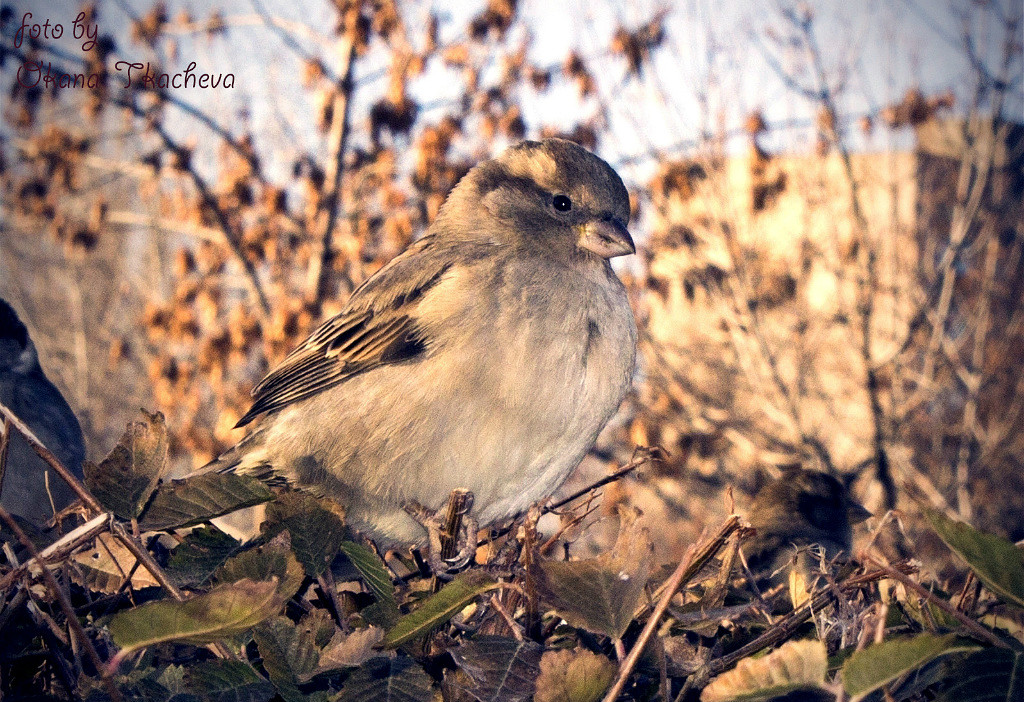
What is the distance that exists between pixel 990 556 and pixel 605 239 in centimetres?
191

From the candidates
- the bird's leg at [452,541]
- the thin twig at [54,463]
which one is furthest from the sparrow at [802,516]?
the thin twig at [54,463]

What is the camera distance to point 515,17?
6.24 metres

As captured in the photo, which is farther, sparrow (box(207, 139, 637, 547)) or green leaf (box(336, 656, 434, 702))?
sparrow (box(207, 139, 637, 547))

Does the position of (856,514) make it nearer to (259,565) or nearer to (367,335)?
(367,335)

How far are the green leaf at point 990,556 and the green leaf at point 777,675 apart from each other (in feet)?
0.66

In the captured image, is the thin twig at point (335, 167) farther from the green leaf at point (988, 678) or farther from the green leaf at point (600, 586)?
the green leaf at point (988, 678)

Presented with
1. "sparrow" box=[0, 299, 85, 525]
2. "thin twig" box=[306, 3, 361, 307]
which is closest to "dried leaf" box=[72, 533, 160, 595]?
"sparrow" box=[0, 299, 85, 525]

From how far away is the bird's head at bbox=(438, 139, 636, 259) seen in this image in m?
2.83

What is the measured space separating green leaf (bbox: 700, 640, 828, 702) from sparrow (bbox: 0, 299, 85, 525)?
2137 millimetres

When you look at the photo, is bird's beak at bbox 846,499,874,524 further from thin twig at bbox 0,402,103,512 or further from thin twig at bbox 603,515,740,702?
thin twig at bbox 0,402,103,512

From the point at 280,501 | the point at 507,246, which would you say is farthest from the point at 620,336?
the point at 280,501

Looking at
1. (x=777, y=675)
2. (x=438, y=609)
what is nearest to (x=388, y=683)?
(x=438, y=609)

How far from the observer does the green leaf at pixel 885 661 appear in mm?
871

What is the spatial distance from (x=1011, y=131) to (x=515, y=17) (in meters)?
5.53
